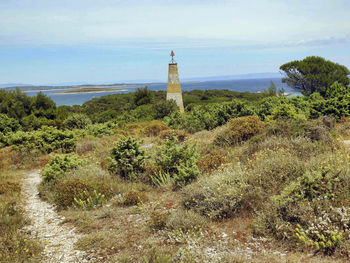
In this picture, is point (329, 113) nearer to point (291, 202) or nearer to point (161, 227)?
point (291, 202)

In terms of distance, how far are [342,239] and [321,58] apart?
98.4ft

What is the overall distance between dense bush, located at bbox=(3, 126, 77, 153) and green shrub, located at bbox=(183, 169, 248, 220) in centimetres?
823

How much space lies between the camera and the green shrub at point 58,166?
25.6 feet

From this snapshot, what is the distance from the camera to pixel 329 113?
13.2 m

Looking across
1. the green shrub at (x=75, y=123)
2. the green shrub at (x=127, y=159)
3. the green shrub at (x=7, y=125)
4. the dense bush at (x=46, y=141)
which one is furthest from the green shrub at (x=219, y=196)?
the green shrub at (x=7, y=125)

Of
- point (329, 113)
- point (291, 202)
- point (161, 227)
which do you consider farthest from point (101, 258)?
point (329, 113)

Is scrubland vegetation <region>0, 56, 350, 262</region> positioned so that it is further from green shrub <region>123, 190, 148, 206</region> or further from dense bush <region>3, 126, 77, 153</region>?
dense bush <region>3, 126, 77, 153</region>

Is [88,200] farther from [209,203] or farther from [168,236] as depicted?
[209,203]

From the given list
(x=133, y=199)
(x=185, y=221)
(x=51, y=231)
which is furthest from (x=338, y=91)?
(x=51, y=231)

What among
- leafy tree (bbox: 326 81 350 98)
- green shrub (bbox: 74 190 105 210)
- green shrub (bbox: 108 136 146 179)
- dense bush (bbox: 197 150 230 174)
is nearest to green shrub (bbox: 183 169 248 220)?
dense bush (bbox: 197 150 230 174)

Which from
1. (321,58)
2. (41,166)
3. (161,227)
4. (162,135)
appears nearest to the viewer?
(161,227)

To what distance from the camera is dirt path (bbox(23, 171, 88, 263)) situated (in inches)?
156

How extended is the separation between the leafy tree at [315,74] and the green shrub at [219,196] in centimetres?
2668

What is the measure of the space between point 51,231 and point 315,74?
97.5 feet
